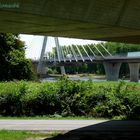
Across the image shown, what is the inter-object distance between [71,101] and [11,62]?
123 feet

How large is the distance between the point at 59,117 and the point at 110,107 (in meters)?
3.78

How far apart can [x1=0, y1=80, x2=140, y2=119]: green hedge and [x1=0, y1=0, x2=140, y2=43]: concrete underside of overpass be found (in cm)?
1735

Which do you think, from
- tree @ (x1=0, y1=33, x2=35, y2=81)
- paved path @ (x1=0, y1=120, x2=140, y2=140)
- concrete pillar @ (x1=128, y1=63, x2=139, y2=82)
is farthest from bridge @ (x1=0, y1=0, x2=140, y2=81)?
concrete pillar @ (x1=128, y1=63, x2=139, y2=82)

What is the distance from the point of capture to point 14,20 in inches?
459

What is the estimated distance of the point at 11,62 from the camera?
68.7 metres

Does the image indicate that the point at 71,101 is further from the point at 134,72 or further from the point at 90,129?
the point at 134,72

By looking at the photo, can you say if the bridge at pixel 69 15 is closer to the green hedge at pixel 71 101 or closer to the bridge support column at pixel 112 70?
the green hedge at pixel 71 101

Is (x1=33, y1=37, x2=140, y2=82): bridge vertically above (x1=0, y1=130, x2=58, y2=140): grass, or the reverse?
(x1=33, y1=37, x2=140, y2=82): bridge

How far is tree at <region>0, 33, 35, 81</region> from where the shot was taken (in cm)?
6844

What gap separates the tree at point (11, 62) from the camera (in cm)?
6844

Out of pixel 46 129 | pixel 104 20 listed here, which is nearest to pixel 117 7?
pixel 104 20

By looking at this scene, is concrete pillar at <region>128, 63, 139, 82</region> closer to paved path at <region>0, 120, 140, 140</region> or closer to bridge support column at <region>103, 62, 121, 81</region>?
bridge support column at <region>103, 62, 121, 81</region>

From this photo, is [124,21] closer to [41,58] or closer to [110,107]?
[110,107]

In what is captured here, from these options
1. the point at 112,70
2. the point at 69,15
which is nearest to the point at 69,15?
the point at 69,15
